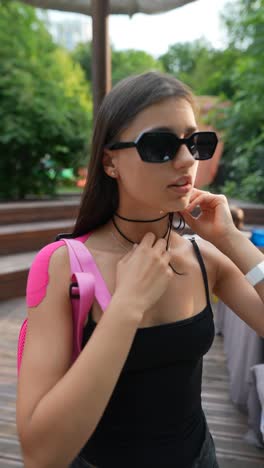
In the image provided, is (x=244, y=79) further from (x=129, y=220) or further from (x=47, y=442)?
(x=47, y=442)

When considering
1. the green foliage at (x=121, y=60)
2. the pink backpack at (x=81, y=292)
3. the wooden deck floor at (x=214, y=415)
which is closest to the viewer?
the pink backpack at (x=81, y=292)

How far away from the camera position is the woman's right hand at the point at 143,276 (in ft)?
2.64

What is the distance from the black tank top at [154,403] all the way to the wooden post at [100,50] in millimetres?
4383

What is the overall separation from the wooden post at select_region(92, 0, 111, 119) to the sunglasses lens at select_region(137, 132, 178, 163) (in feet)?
14.0

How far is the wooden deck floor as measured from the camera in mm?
2244

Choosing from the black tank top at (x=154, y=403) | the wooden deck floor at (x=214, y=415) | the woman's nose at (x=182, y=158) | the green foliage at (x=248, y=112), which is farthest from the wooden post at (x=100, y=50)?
the black tank top at (x=154, y=403)

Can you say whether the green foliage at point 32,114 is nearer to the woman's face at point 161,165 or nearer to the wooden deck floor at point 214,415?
the wooden deck floor at point 214,415

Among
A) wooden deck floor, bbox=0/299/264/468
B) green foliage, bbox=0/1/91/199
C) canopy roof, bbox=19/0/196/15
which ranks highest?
canopy roof, bbox=19/0/196/15

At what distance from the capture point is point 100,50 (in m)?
4.95

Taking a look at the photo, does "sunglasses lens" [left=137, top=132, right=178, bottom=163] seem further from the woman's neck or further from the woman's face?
the woman's neck

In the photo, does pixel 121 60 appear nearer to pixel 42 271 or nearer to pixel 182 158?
pixel 182 158

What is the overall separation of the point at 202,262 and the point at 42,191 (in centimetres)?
706

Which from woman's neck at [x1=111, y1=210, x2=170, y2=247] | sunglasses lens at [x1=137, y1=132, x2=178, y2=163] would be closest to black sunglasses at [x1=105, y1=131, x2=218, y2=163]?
sunglasses lens at [x1=137, y1=132, x2=178, y2=163]

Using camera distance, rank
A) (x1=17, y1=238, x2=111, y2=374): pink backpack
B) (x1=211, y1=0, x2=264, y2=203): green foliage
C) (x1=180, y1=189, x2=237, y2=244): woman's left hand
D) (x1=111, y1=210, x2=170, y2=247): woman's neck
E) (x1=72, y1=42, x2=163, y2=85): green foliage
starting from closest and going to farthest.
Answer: (x1=17, y1=238, x2=111, y2=374): pink backpack, (x1=111, y1=210, x2=170, y2=247): woman's neck, (x1=180, y1=189, x2=237, y2=244): woman's left hand, (x1=211, y1=0, x2=264, y2=203): green foliage, (x1=72, y1=42, x2=163, y2=85): green foliage
